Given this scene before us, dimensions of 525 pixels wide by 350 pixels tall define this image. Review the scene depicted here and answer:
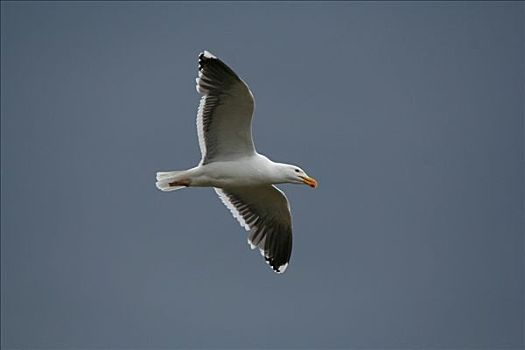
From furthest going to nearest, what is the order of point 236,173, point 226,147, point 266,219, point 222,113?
point 266,219
point 226,147
point 236,173
point 222,113

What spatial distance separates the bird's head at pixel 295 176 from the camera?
13133 mm

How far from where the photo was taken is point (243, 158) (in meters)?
13.1

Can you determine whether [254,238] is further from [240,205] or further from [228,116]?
[228,116]

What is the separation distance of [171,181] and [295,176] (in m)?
1.41

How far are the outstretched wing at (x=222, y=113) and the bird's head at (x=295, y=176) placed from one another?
1.49 ft

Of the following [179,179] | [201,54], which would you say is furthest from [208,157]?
[201,54]

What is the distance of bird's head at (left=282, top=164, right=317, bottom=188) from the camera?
1313 cm

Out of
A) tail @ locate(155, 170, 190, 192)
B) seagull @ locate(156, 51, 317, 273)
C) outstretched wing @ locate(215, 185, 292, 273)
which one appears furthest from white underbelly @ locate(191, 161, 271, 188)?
outstretched wing @ locate(215, 185, 292, 273)

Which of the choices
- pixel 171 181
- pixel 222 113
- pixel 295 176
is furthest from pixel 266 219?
pixel 222 113

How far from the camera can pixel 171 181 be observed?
1321 centimetres

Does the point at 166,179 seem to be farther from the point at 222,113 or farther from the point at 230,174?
the point at 222,113

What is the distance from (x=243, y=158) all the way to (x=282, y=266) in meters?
2.16

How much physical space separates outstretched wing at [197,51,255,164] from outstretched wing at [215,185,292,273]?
983mm

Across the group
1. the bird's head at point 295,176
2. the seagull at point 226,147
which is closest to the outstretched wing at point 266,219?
the seagull at point 226,147
